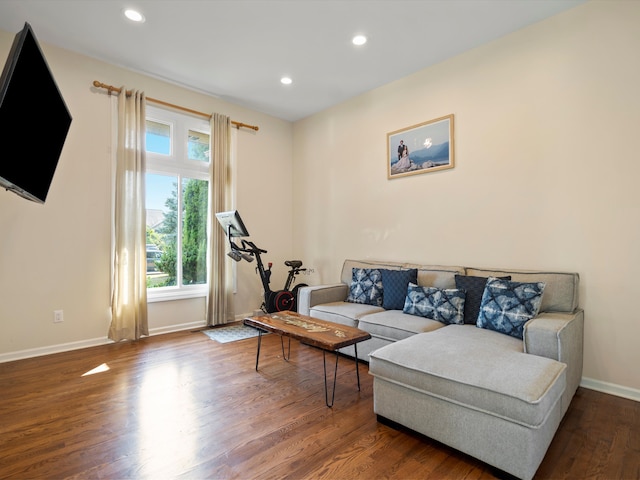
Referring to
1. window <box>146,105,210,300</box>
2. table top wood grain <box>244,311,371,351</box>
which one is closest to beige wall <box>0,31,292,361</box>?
window <box>146,105,210,300</box>

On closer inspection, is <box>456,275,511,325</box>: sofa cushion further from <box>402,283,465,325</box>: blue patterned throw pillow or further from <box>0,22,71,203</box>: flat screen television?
<box>0,22,71,203</box>: flat screen television

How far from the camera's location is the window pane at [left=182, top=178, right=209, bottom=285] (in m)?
4.49

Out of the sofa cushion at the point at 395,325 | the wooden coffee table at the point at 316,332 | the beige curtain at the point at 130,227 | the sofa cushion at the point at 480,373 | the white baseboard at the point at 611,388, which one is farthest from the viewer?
the beige curtain at the point at 130,227

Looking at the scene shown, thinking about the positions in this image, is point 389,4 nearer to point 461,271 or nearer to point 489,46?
point 489,46

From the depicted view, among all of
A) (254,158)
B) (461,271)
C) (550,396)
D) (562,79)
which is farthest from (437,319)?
(254,158)

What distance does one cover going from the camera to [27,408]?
2320 mm

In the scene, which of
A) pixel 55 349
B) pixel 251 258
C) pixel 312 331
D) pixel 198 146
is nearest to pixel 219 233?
pixel 251 258

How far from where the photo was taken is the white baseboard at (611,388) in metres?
2.49

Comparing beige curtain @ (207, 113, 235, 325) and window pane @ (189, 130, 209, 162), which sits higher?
window pane @ (189, 130, 209, 162)

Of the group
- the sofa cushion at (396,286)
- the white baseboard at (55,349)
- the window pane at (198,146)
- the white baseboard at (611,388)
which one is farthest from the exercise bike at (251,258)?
the white baseboard at (611,388)

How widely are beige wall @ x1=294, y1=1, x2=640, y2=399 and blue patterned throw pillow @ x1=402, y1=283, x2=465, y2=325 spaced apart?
2.04ft

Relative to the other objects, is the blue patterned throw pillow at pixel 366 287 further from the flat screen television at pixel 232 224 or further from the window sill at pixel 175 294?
the window sill at pixel 175 294

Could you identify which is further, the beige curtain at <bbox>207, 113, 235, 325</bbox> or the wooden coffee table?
the beige curtain at <bbox>207, 113, 235, 325</bbox>

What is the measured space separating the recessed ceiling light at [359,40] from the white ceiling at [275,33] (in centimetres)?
5
